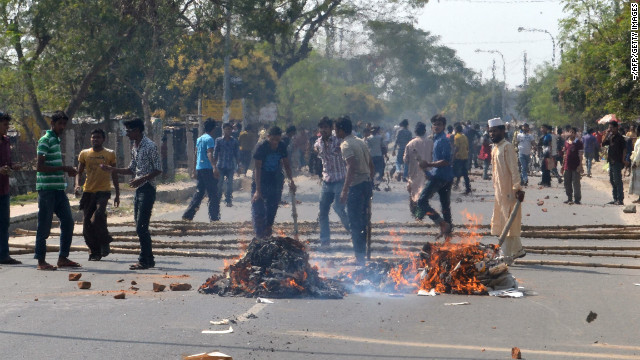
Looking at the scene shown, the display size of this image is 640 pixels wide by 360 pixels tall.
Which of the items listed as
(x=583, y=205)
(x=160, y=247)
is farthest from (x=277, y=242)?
(x=583, y=205)

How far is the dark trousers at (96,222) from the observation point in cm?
1173

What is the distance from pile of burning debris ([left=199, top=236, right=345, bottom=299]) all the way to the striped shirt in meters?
3.15

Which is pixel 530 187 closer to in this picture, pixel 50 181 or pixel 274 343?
pixel 50 181

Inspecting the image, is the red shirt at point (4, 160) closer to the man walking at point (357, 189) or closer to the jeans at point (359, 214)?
the man walking at point (357, 189)

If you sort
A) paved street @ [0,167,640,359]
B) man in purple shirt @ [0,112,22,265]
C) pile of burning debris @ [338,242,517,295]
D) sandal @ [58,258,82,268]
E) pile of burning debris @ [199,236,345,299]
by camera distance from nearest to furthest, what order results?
paved street @ [0,167,640,359] < pile of burning debris @ [199,236,345,299] < pile of burning debris @ [338,242,517,295] < sandal @ [58,258,82,268] < man in purple shirt @ [0,112,22,265]

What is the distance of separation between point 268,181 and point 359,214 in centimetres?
221

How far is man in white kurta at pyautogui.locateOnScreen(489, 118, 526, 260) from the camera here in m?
10.5

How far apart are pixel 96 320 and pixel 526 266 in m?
5.47

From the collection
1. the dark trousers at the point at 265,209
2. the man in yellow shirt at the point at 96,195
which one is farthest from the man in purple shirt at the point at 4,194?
the dark trousers at the point at 265,209

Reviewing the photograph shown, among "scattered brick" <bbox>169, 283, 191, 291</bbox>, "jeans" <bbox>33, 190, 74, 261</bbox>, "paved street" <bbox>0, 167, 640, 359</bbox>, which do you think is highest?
"jeans" <bbox>33, 190, 74, 261</bbox>

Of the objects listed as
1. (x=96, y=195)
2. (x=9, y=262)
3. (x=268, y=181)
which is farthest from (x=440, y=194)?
(x=9, y=262)

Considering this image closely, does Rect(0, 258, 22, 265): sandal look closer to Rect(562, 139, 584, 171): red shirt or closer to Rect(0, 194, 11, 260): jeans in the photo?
Rect(0, 194, 11, 260): jeans

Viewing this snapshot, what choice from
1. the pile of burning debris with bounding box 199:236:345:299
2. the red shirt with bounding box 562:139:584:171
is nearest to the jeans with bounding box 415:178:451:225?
the pile of burning debris with bounding box 199:236:345:299

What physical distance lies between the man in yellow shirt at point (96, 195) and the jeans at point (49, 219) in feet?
1.48
